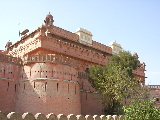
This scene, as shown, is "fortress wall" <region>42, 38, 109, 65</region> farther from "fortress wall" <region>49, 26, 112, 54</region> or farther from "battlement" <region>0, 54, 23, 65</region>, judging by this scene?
"battlement" <region>0, 54, 23, 65</region>

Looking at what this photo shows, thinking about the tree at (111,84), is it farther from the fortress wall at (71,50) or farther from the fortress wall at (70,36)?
the fortress wall at (70,36)

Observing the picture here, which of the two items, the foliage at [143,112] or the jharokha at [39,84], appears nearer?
the foliage at [143,112]

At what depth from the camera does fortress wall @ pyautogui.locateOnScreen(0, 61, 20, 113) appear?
1756cm

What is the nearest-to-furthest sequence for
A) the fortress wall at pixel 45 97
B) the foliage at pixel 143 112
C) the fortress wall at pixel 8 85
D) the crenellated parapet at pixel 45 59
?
1. the foliage at pixel 143 112
2. the fortress wall at pixel 45 97
3. the fortress wall at pixel 8 85
4. the crenellated parapet at pixel 45 59

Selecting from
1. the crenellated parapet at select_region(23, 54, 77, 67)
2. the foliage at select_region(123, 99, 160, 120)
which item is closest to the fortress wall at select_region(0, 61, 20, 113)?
the crenellated parapet at select_region(23, 54, 77, 67)

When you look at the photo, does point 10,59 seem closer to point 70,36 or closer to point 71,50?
point 71,50

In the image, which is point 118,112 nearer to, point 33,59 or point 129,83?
point 129,83

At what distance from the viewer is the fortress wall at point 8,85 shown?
17562 mm

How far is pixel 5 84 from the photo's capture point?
1791 centimetres

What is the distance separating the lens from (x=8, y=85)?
59.4ft

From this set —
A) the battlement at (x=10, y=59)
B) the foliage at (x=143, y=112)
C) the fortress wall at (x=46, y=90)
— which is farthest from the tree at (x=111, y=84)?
the foliage at (x=143, y=112)

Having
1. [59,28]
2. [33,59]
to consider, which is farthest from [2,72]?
[59,28]

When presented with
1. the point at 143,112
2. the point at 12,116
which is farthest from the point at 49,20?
the point at 12,116

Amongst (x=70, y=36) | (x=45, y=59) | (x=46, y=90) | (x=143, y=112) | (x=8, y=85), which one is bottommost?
(x=143, y=112)
